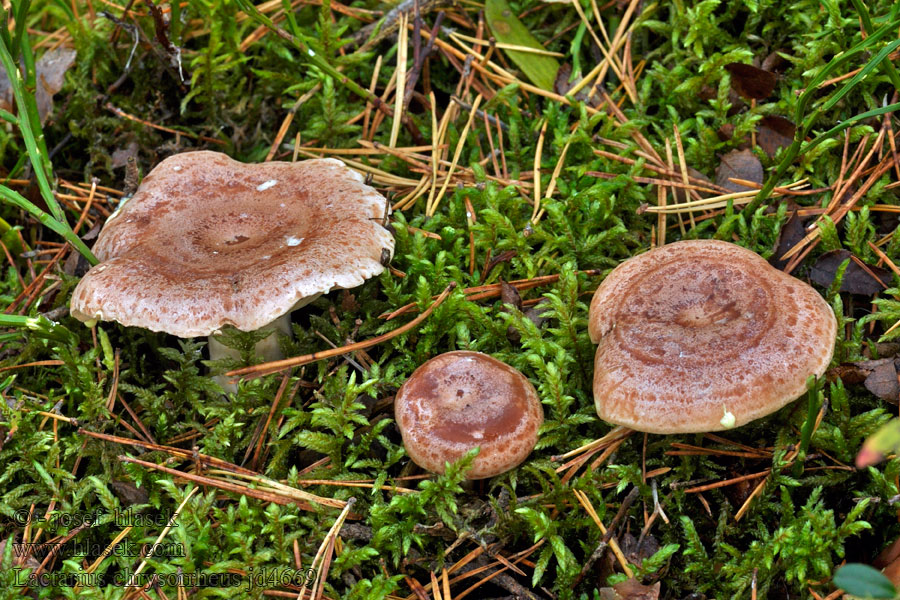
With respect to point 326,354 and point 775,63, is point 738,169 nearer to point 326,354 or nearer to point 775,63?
point 775,63

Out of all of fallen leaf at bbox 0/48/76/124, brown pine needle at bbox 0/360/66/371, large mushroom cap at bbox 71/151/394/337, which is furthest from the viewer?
fallen leaf at bbox 0/48/76/124

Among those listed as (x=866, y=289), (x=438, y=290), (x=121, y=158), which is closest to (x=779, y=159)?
(x=866, y=289)

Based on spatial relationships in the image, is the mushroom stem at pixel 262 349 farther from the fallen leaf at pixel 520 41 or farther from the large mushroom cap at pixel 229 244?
the fallen leaf at pixel 520 41

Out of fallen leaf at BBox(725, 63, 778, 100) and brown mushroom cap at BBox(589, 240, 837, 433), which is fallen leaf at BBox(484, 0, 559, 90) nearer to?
fallen leaf at BBox(725, 63, 778, 100)

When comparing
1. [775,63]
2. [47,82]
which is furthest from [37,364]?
[775,63]

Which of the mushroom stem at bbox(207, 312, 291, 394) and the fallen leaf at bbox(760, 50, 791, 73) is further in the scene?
the fallen leaf at bbox(760, 50, 791, 73)

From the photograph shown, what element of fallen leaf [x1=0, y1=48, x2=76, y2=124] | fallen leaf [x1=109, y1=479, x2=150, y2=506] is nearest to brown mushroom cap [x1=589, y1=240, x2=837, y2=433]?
fallen leaf [x1=109, y1=479, x2=150, y2=506]
